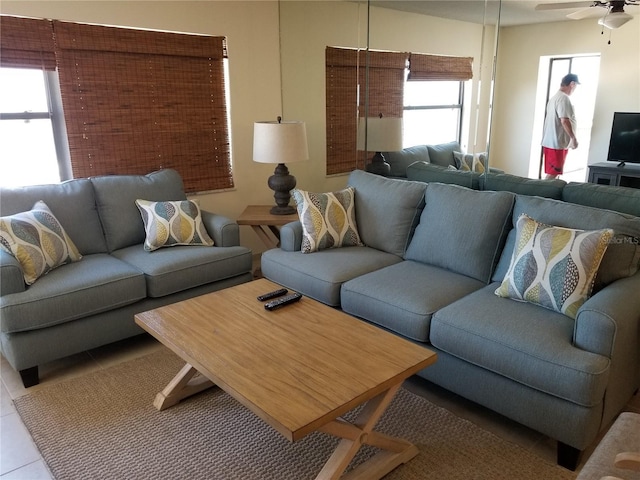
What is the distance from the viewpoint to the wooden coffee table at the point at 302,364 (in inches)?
61.0

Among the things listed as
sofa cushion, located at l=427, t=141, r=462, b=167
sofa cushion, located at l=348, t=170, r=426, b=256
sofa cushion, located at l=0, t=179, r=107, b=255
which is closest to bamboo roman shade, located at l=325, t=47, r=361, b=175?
sofa cushion, located at l=427, t=141, r=462, b=167

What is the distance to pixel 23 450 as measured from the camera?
2.05 meters

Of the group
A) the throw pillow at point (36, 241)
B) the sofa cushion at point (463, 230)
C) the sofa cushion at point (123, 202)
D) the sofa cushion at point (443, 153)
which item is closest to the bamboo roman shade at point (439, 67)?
the sofa cushion at point (443, 153)

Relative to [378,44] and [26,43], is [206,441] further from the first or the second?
[378,44]

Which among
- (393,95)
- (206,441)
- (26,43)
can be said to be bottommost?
(206,441)

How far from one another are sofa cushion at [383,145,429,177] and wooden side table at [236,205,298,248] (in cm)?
86

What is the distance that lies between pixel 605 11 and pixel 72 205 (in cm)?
325

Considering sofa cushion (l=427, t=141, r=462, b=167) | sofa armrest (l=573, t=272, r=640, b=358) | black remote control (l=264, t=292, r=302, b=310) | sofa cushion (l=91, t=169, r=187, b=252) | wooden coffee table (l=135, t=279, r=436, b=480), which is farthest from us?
sofa cushion (l=427, t=141, r=462, b=167)

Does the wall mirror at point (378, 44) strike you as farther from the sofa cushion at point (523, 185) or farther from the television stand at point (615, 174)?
the television stand at point (615, 174)

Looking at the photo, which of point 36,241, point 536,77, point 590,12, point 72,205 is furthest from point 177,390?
point 590,12

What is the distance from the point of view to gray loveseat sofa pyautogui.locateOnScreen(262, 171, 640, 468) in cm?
186

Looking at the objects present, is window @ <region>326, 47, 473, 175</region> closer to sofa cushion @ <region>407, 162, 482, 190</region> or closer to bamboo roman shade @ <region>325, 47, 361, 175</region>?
bamboo roman shade @ <region>325, 47, 361, 175</region>

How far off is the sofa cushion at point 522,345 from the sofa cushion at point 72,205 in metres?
2.18

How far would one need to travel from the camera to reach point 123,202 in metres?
3.22
